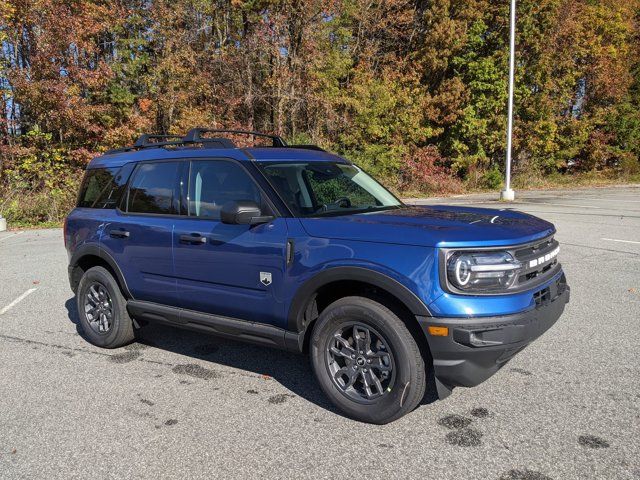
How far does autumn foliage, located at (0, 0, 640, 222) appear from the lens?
18.8 meters

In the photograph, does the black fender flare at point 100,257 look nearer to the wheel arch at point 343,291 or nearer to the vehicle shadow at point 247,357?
the vehicle shadow at point 247,357

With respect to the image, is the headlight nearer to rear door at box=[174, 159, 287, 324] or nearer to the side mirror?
rear door at box=[174, 159, 287, 324]

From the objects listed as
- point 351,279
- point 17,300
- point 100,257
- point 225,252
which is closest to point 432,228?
point 351,279

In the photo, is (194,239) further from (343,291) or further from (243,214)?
(343,291)

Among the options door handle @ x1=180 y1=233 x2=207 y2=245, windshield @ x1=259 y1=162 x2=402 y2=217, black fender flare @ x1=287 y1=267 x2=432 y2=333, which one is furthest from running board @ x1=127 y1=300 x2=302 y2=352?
windshield @ x1=259 y1=162 x2=402 y2=217

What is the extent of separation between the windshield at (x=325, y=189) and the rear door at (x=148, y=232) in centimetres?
95

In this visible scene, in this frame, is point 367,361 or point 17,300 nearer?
point 367,361

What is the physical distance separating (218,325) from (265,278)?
617mm

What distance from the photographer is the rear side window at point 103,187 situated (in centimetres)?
491

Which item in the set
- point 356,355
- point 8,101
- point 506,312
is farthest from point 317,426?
point 8,101

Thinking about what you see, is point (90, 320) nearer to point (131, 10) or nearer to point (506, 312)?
point (506, 312)

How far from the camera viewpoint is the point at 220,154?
13.6 ft

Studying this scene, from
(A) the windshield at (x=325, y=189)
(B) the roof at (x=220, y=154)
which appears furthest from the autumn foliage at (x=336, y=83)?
(A) the windshield at (x=325, y=189)

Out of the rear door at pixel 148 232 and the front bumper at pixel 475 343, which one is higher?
the rear door at pixel 148 232
